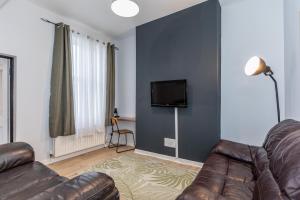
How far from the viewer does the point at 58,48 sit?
3.02 metres

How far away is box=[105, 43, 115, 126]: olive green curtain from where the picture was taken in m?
3.94

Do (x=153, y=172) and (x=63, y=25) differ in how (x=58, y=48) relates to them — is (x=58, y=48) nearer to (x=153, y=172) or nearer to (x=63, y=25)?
(x=63, y=25)

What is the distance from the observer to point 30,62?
2768mm

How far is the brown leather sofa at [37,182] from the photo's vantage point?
928mm

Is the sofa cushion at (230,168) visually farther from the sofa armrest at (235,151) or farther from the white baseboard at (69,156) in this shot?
the white baseboard at (69,156)

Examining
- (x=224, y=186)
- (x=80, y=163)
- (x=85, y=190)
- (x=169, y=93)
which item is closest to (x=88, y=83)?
(x=80, y=163)

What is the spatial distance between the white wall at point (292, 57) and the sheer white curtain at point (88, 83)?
332 cm

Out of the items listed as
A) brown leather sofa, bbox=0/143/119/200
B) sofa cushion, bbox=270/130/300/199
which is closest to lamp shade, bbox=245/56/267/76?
sofa cushion, bbox=270/130/300/199

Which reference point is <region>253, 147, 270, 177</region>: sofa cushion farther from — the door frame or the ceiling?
the door frame

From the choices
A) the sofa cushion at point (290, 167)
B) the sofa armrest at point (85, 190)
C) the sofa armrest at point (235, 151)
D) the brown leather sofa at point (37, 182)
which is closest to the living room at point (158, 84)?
the sofa armrest at point (235, 151)

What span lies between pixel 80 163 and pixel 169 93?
6.69 feet

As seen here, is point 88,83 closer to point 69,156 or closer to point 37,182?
point 69,156

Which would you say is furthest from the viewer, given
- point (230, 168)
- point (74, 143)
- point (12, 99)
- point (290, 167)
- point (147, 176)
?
point (74, 143)

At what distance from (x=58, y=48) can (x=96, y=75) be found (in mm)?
924
